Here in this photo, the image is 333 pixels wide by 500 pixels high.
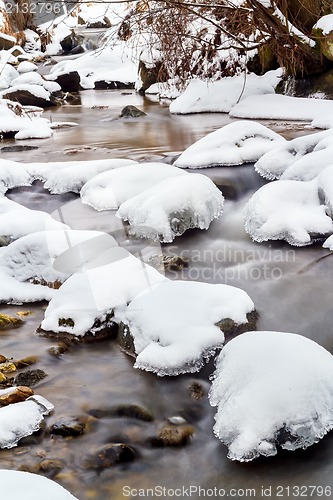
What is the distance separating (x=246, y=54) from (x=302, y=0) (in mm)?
1726

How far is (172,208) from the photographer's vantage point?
3.92 m

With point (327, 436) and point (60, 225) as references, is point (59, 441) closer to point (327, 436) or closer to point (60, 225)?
point (327, 436)

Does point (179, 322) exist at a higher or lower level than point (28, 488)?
lower

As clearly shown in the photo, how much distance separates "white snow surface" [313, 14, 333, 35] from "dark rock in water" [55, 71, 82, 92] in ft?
25.9

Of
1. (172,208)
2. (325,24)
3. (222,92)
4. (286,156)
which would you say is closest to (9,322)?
(172,208)

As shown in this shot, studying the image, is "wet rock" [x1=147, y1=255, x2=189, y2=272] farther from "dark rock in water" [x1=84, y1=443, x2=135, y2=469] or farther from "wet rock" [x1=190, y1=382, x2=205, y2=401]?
"dark rock in water" [x1=84, y1=443, x2=135, y2=469]

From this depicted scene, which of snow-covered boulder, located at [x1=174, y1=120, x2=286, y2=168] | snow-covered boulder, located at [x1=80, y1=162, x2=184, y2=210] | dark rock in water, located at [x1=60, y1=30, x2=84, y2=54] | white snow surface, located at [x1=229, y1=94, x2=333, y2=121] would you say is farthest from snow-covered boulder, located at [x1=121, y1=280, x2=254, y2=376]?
dark rock in water, located at [x1=60, y1=30, x2=84, y2=54]

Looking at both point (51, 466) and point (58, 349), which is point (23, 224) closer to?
point (58, 349)

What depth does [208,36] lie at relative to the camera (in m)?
8.67

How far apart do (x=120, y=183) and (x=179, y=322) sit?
2.24 metres

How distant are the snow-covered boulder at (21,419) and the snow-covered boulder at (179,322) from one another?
521 millimetres

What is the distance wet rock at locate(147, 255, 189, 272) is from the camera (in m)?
3.59

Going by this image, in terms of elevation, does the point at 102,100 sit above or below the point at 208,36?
below

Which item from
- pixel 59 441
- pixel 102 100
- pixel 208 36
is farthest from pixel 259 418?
pixel 102 100
